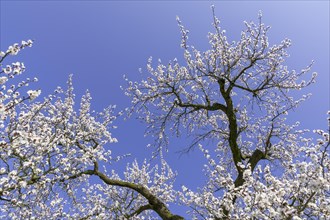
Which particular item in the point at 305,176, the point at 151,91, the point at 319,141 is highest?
the point at 151,91

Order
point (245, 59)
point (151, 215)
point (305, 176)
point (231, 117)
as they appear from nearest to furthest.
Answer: point (305, 176)
point (231, 117)
point (245, 59)
point (151, 215)

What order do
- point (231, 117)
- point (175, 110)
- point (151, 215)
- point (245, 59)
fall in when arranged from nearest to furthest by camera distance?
point (231, 117), point (245, 59), point (175, 110), point (151, 215)

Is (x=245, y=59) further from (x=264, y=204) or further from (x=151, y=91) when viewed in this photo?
(x=264, y=204)

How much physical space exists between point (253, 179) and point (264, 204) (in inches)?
22.5

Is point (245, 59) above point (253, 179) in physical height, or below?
above

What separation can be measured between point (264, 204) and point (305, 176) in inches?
30.9

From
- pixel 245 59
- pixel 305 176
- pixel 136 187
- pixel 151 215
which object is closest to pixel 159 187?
pixel 151 215

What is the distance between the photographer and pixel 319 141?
4.05m

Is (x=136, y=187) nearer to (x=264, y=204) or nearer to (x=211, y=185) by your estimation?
(x=211, y=185)

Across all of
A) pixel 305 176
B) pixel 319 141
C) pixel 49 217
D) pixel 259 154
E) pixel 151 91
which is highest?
pixel 151 91

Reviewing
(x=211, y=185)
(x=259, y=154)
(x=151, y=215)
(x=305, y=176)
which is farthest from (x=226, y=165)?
(x=305, y=176)

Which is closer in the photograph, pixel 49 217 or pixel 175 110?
pixel 49 217

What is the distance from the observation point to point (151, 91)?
1089 centimetres

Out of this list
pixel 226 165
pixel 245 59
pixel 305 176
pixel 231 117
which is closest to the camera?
pixel 305 176
